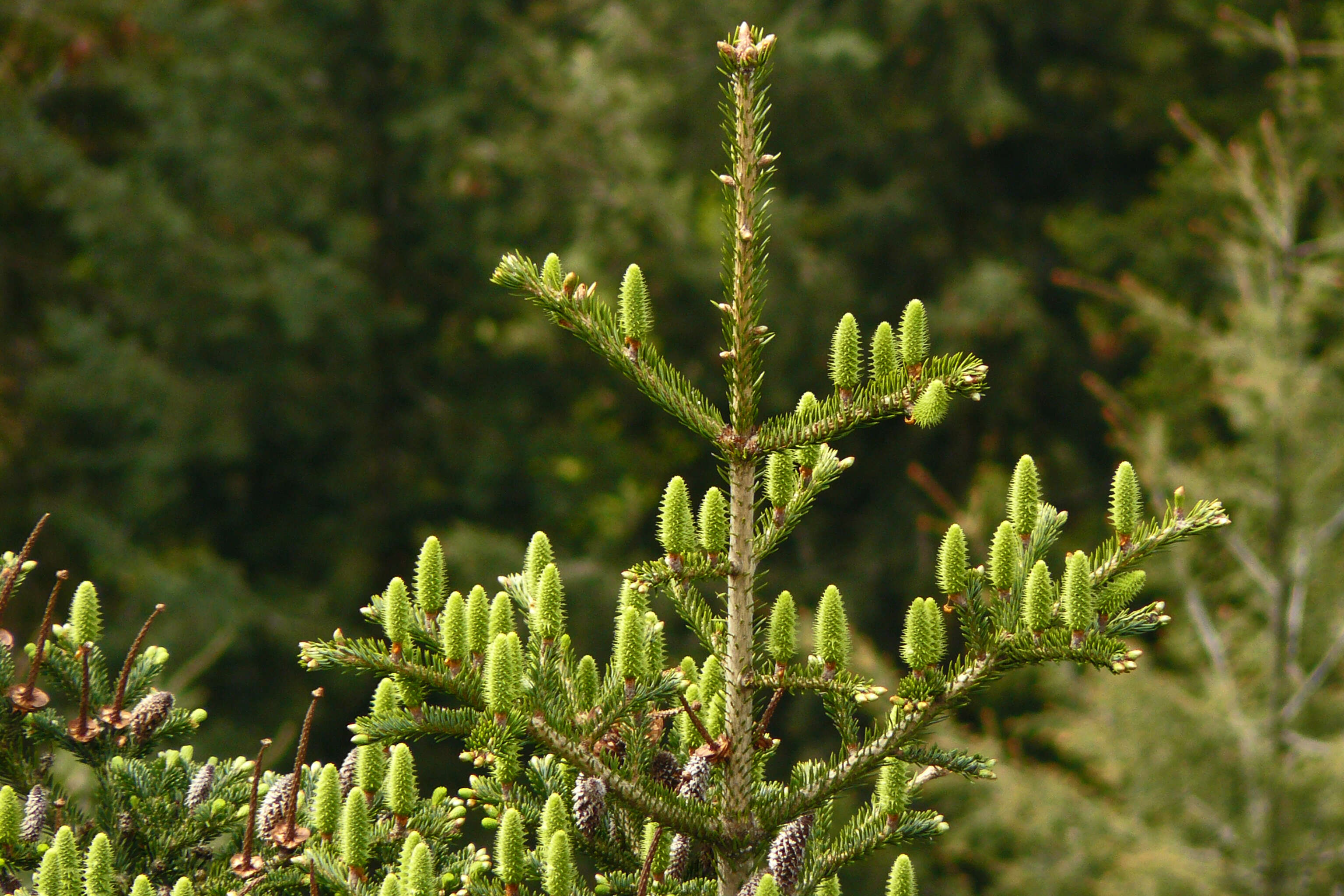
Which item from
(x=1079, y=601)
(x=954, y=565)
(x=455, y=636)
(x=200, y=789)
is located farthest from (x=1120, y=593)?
(x=200, y=789)

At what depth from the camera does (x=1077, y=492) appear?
1409 centimetres

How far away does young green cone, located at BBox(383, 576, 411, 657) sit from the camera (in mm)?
2053

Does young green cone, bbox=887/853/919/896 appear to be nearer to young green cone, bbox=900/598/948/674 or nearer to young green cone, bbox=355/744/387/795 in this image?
young green cone, bbox=900/598/948/674

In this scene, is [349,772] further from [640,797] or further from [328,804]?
[640,797]

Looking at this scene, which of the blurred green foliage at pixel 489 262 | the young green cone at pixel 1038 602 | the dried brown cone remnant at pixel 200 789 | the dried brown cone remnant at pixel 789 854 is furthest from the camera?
the blurred green foliage at pixel 489 262

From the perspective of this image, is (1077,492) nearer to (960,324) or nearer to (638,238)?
(960,324)

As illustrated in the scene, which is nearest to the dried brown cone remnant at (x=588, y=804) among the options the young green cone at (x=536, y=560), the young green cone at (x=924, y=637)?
the young green cone at (x=536, y=560)

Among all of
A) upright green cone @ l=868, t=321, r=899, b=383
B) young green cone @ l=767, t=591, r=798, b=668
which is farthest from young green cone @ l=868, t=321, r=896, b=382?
young green cone @ l=767, t=591, r=798, b=668

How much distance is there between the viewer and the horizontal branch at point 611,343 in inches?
82.7

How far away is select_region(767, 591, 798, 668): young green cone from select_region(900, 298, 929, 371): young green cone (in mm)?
385

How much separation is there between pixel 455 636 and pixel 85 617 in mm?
771

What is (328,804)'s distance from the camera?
217 centimetres

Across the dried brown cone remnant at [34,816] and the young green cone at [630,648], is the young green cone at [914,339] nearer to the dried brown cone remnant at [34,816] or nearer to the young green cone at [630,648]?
the young green cone at [630,648]

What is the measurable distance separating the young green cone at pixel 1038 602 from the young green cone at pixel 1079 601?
0.03 metres
